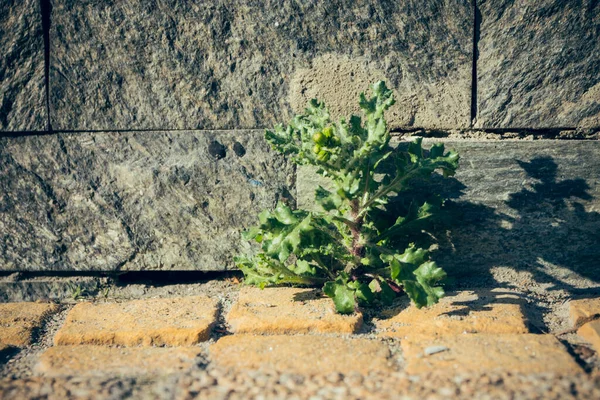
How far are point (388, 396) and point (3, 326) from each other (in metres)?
1.73

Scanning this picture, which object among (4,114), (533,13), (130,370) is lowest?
(130,370)

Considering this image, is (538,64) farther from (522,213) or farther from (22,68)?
(22,68)

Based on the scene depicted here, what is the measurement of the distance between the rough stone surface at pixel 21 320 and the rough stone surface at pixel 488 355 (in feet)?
5.03

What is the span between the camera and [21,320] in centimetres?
261

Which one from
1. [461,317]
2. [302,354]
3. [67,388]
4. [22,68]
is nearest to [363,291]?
[461,317]

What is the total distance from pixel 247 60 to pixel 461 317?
1513mm

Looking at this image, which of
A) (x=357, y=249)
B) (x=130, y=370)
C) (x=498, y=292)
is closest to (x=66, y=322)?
(x=130, y=370)

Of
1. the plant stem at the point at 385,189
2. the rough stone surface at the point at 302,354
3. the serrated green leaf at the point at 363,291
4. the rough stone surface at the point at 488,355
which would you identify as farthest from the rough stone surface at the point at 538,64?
the rough stone surface at the point at 302,354

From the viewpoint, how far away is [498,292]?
2666 millimetres

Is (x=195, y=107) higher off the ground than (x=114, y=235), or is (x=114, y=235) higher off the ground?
(x=195, y=107)

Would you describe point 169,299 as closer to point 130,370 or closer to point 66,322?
point 66,322

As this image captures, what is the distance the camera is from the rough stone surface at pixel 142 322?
228 cm

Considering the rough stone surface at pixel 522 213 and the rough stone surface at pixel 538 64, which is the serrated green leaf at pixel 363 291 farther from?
the rough stone surface at pixel 538 64

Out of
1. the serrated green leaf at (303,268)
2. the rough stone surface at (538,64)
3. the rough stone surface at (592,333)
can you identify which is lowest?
the rough stone surface at (592,333)
